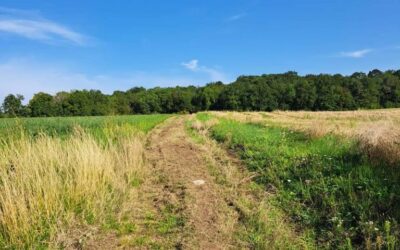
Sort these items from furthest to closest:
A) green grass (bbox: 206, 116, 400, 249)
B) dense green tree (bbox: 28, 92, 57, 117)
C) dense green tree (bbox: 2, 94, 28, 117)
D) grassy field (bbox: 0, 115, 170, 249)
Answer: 1. dense green tree (bbox: 28, 92, 57, 117)
2. dense green tree (bbox: 2, 94, 28, 117)
3. grassy field (bbox: 0, 115, 170, 249)
4. green grass (bbox: 206, 116, 400, 249)

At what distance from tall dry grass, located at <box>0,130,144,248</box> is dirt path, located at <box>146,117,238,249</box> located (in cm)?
87

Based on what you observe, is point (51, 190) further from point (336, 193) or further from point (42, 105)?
point (42, 105)

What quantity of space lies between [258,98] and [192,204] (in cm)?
9063

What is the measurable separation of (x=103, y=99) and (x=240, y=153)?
291 ft

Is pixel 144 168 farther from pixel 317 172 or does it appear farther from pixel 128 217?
pixel 317 172

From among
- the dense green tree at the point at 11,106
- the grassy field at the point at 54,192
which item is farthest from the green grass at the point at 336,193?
the dense green tree at the point at 11,106

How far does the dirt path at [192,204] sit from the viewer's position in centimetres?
444

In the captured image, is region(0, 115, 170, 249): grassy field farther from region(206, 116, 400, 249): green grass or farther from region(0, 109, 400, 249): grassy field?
region(206, 116, 400, 249): green grass

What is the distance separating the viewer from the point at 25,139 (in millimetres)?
7164

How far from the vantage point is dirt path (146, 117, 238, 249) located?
4441 millimetres

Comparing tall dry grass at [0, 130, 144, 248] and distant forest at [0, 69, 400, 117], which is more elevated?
distant forest at [0, 69, 400, 117]

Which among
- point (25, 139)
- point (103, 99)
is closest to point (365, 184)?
point (25, 139)

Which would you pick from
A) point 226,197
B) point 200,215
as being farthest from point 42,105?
point 200,215

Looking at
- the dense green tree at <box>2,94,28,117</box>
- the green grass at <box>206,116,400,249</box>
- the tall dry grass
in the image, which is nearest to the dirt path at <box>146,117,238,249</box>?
the tall dry grass
